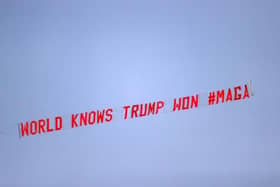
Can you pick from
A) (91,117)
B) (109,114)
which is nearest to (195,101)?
(109,114)

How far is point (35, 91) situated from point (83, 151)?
0.50 m

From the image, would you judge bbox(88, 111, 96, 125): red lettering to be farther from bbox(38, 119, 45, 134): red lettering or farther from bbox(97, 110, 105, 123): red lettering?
bbox(38, 119, 45, 134): red lettering

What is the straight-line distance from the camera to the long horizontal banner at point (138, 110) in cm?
172

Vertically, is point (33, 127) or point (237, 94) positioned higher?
point (237, 94)

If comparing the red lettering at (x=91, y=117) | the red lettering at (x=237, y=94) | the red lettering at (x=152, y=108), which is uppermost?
the red lettering at (x=237, y=94)

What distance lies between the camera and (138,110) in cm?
173

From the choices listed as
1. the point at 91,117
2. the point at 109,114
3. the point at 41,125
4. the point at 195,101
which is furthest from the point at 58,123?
the point at 195,101

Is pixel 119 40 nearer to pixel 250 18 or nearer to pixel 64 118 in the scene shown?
pixel 64 118

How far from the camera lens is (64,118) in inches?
68.3

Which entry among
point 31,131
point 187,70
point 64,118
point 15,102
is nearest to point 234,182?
point 187,70

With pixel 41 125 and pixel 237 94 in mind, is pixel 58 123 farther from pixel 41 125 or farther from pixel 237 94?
pixel 237 94

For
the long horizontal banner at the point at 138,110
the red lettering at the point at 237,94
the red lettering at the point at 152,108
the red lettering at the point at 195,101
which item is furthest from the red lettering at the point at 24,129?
the red lettering at the point at 237,94

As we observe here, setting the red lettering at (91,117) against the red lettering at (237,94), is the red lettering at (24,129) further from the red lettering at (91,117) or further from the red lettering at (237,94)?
the red lettering at (237,94)

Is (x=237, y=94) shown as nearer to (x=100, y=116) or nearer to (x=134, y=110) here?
(x=134, y=110)
